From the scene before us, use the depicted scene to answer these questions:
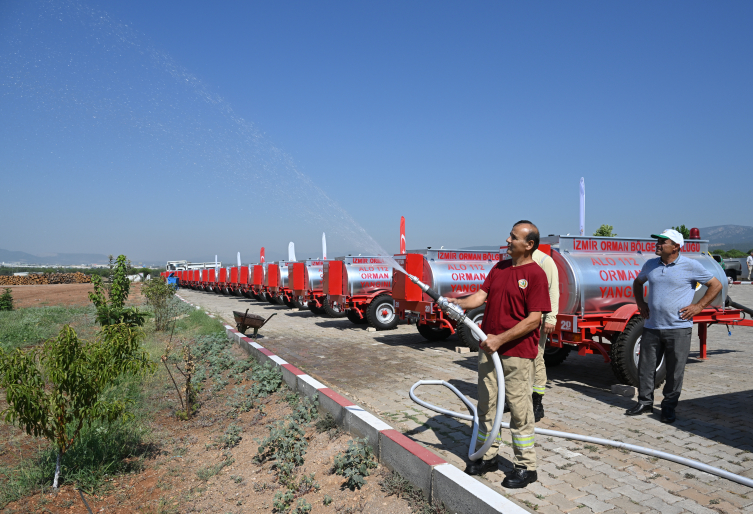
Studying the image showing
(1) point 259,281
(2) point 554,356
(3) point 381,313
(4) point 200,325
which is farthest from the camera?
(1) point 259,281

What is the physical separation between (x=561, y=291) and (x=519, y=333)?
4.16 m

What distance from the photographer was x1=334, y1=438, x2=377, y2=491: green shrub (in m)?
4.06

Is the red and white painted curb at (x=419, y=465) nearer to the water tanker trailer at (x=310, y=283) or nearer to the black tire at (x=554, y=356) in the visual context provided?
the black tire at (x=554, y=356)

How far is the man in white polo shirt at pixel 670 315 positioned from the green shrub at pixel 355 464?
118 inches

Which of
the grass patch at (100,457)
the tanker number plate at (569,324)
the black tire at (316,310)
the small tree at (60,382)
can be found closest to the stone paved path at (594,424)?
the tanker number plate at (569,324)

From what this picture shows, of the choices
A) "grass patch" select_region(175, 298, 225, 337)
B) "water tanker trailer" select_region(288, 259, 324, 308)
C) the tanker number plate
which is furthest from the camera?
"water tanker trailer" select_region(288, 259, 324, 308)

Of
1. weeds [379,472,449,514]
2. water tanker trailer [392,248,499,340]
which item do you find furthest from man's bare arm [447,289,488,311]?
water tanker trailer [392,248,499,340]

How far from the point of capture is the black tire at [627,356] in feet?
21.0

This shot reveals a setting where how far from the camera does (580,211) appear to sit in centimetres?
905

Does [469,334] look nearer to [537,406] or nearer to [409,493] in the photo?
[537,406]

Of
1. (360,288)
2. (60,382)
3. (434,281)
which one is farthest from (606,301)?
(360,288)

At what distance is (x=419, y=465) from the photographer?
12.5ft

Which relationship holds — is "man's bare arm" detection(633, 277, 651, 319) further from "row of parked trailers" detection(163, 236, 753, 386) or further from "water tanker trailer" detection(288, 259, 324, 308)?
"water tanker trailer" detection(288, 259, 324, 308)

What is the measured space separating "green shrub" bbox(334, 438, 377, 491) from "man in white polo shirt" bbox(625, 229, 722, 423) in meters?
2.99
